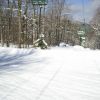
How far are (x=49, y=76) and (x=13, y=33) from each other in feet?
135

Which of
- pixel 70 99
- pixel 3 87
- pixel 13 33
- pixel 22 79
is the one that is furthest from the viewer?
pixel 13 33

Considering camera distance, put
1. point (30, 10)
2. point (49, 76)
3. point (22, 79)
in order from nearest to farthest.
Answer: point (22, 79), point (49, 76), point (30, 10)

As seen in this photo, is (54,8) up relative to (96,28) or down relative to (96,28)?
up

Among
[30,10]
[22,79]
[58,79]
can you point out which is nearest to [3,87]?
[22,79]

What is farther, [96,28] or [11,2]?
[96,28]

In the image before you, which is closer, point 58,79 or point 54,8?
point 58,79

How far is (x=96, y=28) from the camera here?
5481 centimetres

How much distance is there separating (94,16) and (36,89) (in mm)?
51588

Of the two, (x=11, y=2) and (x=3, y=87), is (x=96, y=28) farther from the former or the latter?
(x=3, y=87)

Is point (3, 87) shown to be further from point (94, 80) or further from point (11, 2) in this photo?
point (11, 2)

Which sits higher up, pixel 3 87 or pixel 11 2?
pixel 11 2

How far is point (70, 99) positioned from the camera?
231 inches

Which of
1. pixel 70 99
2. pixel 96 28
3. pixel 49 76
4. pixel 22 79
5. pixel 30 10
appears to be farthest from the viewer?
pixel 96 28

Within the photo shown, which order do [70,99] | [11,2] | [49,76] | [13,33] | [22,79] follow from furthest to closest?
[13,33]
[11,2]
[49,76]
[22,79]
[70,99]
